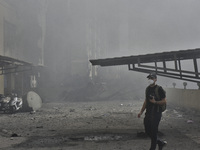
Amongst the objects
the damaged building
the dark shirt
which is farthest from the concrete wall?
the damaged building

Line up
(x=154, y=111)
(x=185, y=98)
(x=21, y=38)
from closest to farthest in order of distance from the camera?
(x=154, y=111) → (x=185, y=98) → (x=21, y=38)

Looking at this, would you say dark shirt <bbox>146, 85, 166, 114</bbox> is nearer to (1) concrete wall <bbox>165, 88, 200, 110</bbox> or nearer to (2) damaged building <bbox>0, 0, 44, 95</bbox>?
(1) concrete wall <bbox>165, 88, 200, 110</bbox>

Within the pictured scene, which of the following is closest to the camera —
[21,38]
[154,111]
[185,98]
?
[154,111]

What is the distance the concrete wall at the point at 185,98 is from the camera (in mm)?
11469

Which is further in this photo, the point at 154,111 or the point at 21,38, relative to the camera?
the point at 21,38

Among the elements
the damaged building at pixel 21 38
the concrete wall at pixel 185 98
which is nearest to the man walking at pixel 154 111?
the concrete wall at pixel 185 98

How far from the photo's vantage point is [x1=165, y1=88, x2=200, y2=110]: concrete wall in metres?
11.5

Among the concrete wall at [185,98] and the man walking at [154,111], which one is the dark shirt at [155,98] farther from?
the concrete wall at [185,98]

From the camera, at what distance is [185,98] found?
13.1m

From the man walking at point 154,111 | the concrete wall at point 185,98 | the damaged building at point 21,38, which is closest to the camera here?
the man walking at point 154,111

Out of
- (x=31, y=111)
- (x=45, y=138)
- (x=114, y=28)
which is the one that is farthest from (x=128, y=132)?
(x=114, y=28)

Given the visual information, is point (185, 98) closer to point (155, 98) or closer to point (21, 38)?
point (155, 98)

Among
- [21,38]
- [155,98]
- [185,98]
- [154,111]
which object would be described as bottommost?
[185,98]

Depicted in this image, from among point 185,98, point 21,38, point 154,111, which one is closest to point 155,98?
point 154,111
